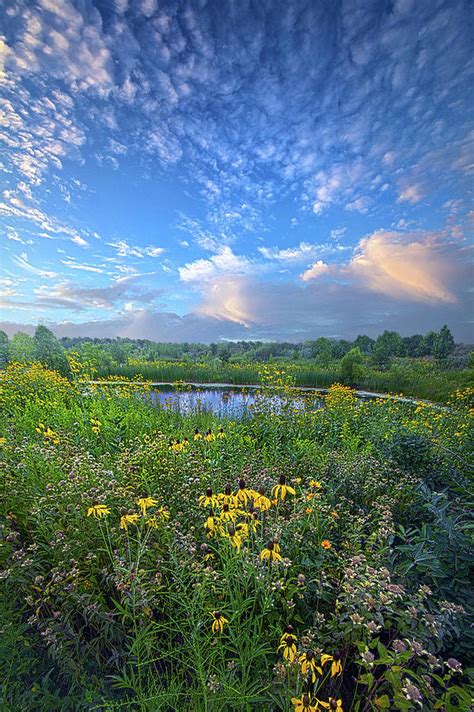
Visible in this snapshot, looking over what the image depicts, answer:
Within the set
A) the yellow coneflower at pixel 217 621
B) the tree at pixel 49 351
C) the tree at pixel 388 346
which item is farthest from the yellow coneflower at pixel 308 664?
the tree at pixel 388 346

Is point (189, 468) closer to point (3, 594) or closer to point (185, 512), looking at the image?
point (185, 512)

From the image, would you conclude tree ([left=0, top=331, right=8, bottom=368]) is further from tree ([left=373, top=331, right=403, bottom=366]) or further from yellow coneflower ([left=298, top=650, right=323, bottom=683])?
tree ([left=373, top=331, right=403, bottom=366])

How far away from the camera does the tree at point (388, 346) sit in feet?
68.6

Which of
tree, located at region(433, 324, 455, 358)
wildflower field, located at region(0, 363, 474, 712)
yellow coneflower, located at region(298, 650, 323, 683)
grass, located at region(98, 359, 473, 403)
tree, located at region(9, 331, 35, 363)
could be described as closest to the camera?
yellow coneflower, located at region(298, 650, 323, 683)

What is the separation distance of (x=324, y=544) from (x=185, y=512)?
1.03m

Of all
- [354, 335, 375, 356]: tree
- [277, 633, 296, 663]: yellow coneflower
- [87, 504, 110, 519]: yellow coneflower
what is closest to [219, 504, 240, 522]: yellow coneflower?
[277, 633, 296, 663]: yellow coneflower

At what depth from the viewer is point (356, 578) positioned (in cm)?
149

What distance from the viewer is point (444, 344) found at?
20828mm

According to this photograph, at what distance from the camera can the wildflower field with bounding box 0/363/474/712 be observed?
1247mm

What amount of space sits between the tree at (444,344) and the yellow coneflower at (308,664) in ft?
77.8

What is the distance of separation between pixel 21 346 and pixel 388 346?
24426 millimetres

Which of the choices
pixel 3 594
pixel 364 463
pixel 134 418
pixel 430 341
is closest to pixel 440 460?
pixel 364 463

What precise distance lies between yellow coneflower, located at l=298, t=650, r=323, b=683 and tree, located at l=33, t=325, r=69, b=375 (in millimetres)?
12348

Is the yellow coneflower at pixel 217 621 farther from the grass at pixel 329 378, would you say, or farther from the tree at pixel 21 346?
the tree at pixel 21 346
